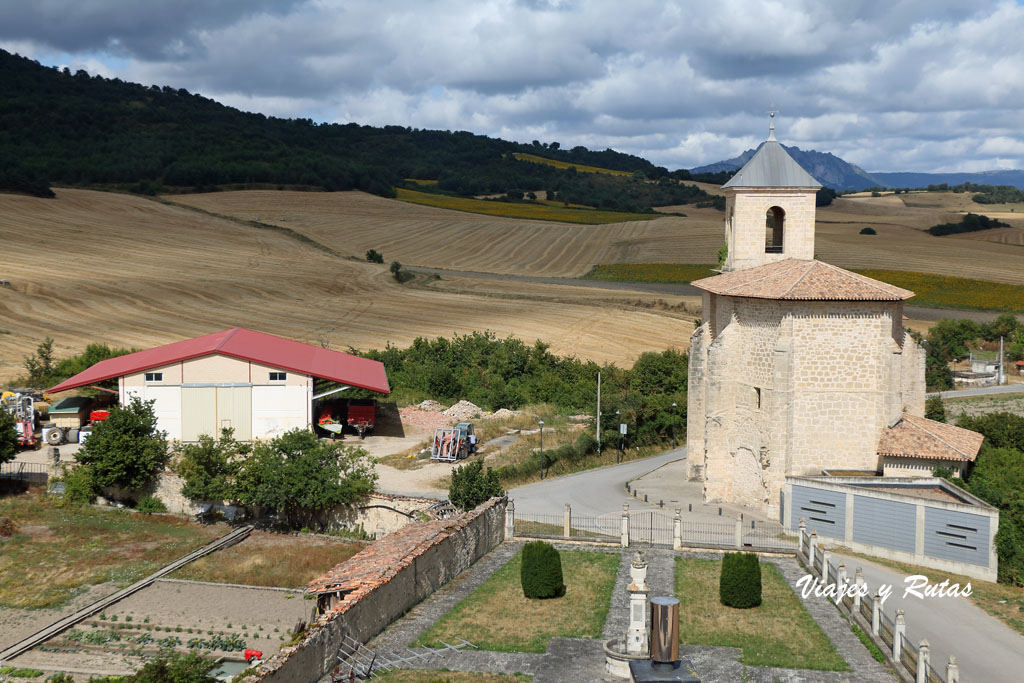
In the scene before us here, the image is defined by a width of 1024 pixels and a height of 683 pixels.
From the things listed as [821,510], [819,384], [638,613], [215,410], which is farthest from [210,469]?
[819,384]

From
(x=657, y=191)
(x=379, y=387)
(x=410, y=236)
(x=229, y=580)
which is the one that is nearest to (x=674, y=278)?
(x=410, y=236)

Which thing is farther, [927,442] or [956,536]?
[927,442]

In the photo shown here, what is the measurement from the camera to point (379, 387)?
143 feet

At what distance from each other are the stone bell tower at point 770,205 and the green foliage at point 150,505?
21.7m

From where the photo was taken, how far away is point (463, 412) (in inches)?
1969

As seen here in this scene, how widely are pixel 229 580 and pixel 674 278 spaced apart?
2587 inches

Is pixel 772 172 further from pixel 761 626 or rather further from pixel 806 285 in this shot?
pixel 761 626

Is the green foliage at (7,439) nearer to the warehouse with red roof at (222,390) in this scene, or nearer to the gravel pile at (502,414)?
the warehouse with red roof at (222,390)

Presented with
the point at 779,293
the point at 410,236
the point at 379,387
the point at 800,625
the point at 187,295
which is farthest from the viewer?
the point at 410,236

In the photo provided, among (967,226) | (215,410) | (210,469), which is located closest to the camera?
(210,469)

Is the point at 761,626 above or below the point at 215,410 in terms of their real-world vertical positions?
below

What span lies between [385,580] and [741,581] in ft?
27.6

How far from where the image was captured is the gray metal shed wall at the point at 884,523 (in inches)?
1117

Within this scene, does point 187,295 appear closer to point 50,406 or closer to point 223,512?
point 50,406
